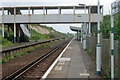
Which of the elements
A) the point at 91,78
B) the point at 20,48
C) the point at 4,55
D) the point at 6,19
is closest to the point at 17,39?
the point at 6,19

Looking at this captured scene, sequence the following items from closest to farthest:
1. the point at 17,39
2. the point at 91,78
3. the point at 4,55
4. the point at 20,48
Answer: the point at 91,78 → the point at 4,55 → the point at 20,48 → the point at 17,39

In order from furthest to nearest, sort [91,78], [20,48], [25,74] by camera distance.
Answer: [20,48] < [25,74] < [91,78]

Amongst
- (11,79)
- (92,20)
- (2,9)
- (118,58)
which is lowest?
(11,79)

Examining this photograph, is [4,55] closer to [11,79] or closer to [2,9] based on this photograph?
[11,79]

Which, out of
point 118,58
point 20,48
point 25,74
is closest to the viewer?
point 118,58

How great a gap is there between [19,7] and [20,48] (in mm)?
12463

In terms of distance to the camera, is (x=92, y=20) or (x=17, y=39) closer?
(x=92, y=20)

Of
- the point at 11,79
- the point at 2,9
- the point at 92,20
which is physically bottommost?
the point at 11,79

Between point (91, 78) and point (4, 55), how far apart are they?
39.7 ft

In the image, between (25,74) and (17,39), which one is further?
(17,39)

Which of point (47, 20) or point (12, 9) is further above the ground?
point (12, 9)

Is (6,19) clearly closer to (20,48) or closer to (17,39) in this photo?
(17,39)

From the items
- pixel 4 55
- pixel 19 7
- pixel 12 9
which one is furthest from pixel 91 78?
pixel 12 9

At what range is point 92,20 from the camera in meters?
33.9
